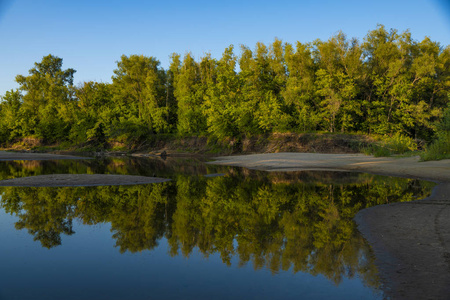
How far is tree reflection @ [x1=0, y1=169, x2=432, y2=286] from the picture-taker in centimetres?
573

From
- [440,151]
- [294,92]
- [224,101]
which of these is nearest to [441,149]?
[440,151]

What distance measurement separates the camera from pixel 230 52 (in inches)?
1953

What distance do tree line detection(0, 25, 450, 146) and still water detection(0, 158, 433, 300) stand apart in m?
33.2

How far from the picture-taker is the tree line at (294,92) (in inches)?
1656

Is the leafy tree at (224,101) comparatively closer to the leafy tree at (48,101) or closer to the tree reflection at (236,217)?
the tree reflection at (236,217)

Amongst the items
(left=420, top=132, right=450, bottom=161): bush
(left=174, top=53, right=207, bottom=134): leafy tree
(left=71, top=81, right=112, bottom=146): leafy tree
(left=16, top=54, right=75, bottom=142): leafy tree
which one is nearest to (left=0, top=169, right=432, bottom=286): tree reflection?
(left=420, top=132, right=450, bottom=161): bush

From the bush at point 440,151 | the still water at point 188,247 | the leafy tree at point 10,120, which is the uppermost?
the leafy tree at point 10,120

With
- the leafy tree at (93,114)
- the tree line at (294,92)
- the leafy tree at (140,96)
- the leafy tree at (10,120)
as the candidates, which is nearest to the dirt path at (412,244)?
the tree line at (294,92)

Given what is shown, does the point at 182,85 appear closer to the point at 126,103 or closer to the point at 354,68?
the point at 126,103

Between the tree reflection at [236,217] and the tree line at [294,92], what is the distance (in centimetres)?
3017

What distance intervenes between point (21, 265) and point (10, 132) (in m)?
81.8

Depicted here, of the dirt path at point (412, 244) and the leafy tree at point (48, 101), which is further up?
the leafy tree at point (48, 101)

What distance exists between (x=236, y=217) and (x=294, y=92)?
36501 mm

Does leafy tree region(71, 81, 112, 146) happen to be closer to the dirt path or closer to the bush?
the bush
